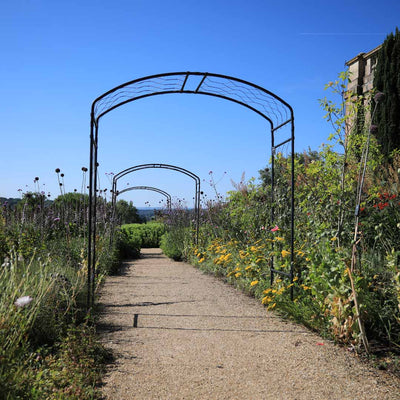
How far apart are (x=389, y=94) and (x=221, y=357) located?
33.3ft

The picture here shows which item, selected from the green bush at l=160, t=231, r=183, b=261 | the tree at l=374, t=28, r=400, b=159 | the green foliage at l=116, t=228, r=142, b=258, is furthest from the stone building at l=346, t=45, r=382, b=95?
the green foliage at l=116, t=228, r=142, b=258

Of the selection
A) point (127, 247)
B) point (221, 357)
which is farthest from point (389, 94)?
point (221, 357)

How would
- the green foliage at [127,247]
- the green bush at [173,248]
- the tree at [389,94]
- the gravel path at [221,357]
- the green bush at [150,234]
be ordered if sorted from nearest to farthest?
1. the gravel path at [221,357]
2. the green bush at [173,248]
3. the green foliage at [127,247]
4. the tree at [389,94]
5. the green bush at [150,234]

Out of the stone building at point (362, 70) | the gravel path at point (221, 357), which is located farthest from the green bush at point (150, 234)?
the gravel path at point (221, 357)

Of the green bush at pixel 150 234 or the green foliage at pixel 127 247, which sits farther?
the green bush at pixel 150 234

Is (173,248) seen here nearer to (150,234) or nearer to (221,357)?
(150,234)

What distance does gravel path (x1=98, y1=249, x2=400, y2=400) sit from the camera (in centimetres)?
264

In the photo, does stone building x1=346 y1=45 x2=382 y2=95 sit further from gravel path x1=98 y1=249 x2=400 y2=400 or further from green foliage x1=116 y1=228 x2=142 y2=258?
gravel path x1=98 y1=249 x2=400 y2=400

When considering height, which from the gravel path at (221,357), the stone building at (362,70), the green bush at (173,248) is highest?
the stone building at (362,70)

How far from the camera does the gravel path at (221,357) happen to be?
2.64 metres

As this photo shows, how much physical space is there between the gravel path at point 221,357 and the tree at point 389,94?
7639 mm

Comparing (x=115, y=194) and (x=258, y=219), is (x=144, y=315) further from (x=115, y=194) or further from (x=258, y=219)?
(x=115, y=194)

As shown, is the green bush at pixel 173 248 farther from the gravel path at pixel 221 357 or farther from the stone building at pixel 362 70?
the stone building at pixel 362 70

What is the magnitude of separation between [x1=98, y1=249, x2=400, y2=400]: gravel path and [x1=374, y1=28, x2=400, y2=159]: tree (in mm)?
7639
